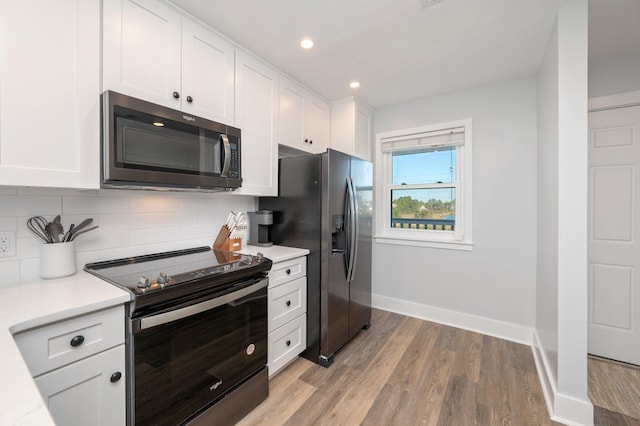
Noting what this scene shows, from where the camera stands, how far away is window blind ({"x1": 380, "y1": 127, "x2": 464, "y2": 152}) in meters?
3.02

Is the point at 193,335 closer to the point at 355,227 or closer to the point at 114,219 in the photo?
the point at 114,219

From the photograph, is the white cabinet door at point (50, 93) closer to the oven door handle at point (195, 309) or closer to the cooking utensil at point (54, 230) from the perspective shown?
the cooking utensil at point (54, 230)

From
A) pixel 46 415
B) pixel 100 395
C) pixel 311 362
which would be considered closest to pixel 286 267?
pixel 311 362

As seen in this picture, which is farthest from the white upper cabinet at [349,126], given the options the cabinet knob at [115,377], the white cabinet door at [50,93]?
the cabinet knob at [115,377]

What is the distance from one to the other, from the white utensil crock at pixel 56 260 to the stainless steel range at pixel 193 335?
128 millimetres

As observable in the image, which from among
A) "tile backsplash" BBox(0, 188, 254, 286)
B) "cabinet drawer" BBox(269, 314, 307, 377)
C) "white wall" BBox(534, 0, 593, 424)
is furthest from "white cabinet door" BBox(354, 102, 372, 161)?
"cabinet drawer" BBox(269, 314, 307, 377)

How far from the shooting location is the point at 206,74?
189 centimetres

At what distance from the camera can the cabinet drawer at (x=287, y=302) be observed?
2.02 metres

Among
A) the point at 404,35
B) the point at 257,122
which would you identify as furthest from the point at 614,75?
the point at 257,122

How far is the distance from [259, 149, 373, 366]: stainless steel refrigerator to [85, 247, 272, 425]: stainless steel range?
1.87 feet

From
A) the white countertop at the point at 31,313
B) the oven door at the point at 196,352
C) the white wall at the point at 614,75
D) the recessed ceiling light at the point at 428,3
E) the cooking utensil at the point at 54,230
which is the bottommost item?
the oven door at the point at 196,352

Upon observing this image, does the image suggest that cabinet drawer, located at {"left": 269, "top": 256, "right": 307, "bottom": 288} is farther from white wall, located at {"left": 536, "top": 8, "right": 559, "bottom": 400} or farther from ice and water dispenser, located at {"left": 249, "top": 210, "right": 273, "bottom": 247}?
white wall, located at {"left": 536, "top": 8, "right": 559, "bottom": 400}

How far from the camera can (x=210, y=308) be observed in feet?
4.87

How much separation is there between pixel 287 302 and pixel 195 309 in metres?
0.86
